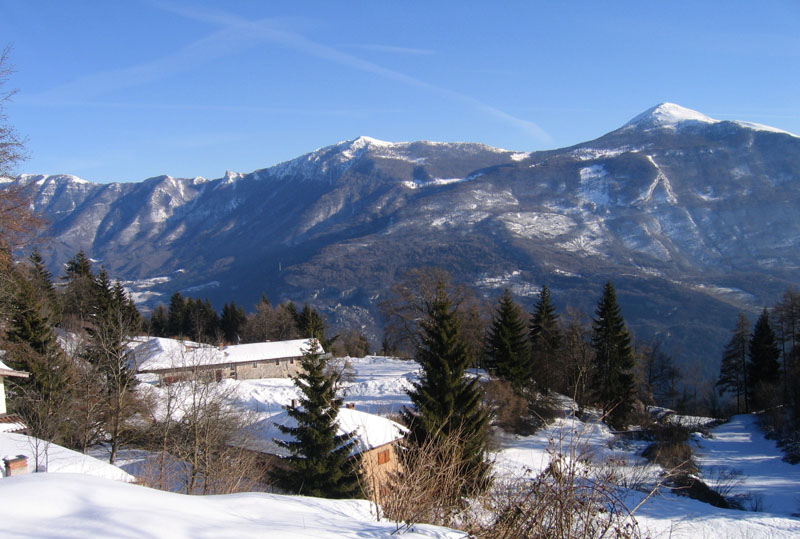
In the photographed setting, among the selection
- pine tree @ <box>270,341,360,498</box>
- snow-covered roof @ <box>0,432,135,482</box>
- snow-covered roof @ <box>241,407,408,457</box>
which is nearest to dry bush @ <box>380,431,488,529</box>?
snow-covered roof @ <box>0,432,135,482</box>

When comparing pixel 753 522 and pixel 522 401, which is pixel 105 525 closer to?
pixel 753 522

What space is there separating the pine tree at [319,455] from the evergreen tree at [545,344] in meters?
23.5

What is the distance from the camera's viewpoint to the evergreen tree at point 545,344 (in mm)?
37125

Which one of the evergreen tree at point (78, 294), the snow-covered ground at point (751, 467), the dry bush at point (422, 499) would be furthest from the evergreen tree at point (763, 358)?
the evergreen tree at point (78, 294)

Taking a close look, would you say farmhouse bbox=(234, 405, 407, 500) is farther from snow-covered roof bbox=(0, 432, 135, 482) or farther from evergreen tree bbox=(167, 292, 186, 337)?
evergreen tree bbox=(167, 292, 186, 337)

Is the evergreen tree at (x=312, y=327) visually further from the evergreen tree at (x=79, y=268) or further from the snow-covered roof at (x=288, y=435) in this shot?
the snow-covered roof at (x=288, y=435)

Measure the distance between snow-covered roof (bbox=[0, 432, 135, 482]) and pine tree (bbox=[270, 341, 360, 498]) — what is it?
5.78 meters

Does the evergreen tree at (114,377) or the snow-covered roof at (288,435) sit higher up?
the evergreen tree at (114,377)

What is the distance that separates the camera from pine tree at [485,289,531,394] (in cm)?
3516

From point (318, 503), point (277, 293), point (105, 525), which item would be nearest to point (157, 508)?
point (105, 525)

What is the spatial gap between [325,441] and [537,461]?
12780 mm

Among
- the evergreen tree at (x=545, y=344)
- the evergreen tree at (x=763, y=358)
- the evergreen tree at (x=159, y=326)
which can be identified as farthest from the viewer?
the evergreen tree at (x=159, y=326)

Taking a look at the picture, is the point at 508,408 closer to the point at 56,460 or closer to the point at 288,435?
the point at 288,435

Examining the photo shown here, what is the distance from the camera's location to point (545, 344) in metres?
39.5
